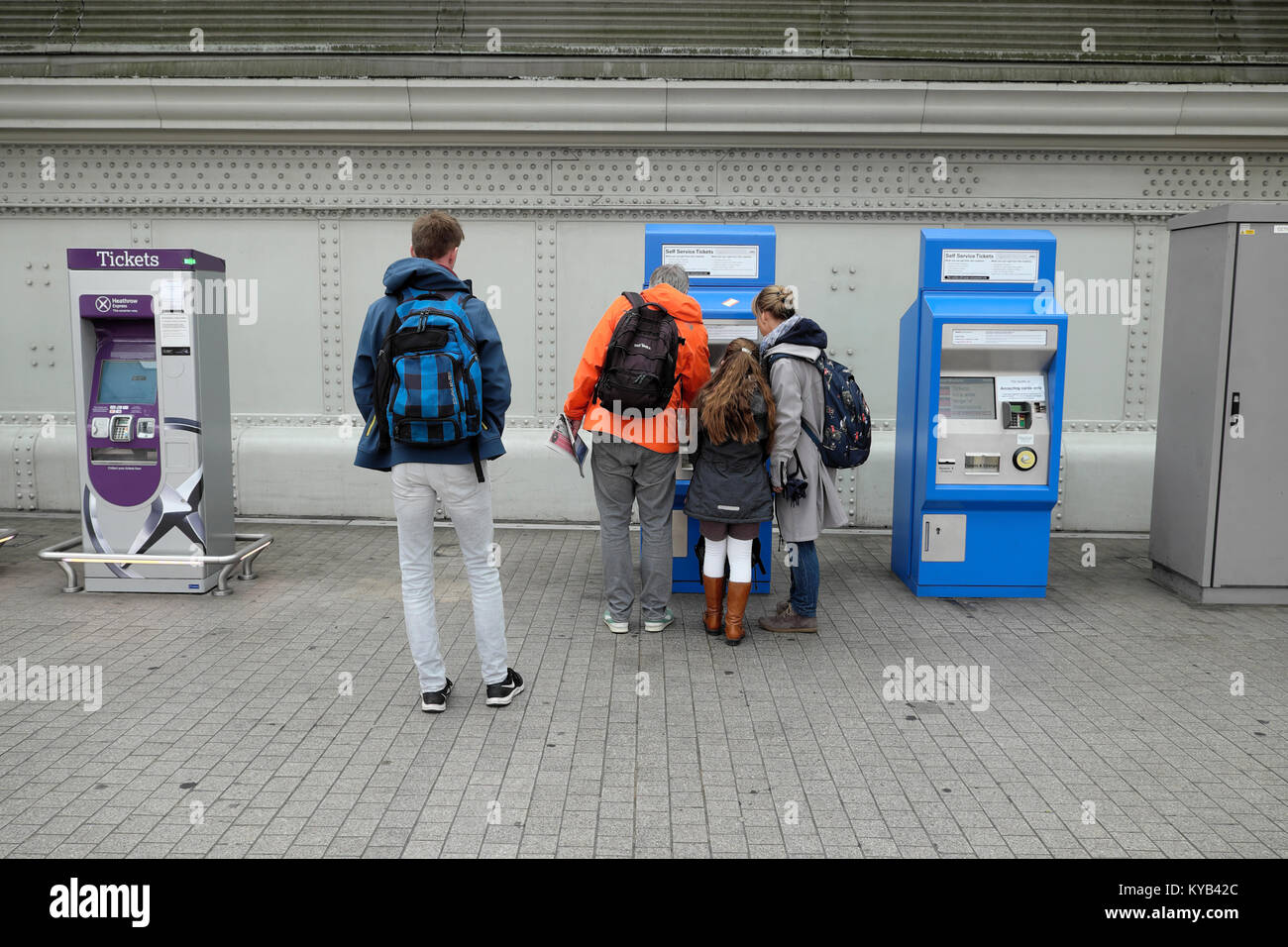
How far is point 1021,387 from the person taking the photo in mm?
6121

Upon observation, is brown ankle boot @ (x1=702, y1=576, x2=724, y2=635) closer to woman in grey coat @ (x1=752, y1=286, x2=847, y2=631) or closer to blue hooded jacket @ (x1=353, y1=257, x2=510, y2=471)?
woman in grey coat @ (x1=752, y1=286, x2=847, y2=631)

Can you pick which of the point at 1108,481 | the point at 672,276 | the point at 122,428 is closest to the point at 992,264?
the point at 672,276

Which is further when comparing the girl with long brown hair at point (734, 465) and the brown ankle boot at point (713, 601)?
the brown ankle boot at point (713, 601)

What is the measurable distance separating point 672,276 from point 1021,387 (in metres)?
2.30

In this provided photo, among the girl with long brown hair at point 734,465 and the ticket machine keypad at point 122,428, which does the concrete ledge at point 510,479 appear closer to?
the ticket machine keypad at point 122,428

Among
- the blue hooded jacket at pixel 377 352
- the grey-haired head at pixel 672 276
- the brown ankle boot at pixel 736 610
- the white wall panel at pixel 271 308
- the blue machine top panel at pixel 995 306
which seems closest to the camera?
the blue hooded jacket at pixel 377 352

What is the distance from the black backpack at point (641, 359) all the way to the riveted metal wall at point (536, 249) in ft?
10.2

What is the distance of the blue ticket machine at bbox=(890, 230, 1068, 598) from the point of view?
6.04 metres

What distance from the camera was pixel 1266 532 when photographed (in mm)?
6242

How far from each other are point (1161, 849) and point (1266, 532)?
377 centimetres

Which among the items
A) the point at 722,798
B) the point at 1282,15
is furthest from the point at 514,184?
the point at 1282,15

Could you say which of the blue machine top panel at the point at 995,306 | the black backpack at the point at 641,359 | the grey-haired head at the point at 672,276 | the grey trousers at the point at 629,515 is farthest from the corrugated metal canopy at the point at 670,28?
the grey trousers at the point at 629,515

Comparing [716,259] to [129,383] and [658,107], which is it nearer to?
[658,107]

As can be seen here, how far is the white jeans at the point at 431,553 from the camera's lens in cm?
Answer: 414
